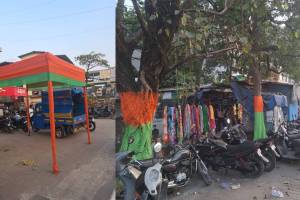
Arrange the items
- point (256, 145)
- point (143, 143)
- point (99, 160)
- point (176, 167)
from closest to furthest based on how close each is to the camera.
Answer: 1. point (99, 160)
2. point (143, 143)
3. point (176, 167)
4. point (256, 145)

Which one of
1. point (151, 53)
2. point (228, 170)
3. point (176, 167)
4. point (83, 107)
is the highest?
point (151, 53)

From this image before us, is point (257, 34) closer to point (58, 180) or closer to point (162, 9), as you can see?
point (162, 9)

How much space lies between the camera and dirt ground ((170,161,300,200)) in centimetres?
353

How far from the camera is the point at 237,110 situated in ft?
24.0

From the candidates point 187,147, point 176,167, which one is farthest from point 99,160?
point 187,147

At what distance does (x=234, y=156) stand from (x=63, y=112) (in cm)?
335

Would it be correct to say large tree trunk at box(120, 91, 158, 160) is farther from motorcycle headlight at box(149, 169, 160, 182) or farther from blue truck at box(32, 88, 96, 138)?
blue truck at box(32, 88, 96, 138)

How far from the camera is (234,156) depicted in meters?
3.98

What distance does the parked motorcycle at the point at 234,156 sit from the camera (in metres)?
3.96

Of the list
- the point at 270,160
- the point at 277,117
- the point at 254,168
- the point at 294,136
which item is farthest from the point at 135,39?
the point at 277,117

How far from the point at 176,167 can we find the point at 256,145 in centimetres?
127

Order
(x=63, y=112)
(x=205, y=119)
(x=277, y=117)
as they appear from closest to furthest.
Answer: (x=63, y=112) < (x=205, y=119) < (x=277, y=117)

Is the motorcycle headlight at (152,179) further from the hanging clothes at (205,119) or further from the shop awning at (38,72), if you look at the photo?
the hanging clothes at (205,119)

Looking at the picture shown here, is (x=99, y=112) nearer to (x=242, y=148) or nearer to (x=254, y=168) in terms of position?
(x=242, y=148)
